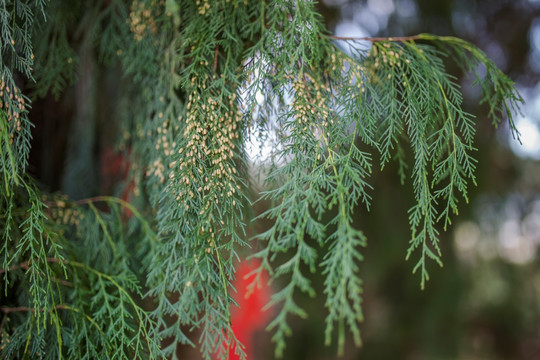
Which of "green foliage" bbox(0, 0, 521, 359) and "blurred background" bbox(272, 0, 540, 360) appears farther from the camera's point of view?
"blurred background" bbox(272, 0, 540, 360)

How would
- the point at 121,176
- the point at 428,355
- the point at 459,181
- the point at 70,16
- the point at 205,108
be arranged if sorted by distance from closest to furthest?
the point at 459,181
the point at 205,108
the point at 70,16
the point at 121,176
the point at 428,355

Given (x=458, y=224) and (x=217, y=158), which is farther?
(x=458, y=224)

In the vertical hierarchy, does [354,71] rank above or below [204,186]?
above

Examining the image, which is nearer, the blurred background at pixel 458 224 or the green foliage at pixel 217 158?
the green foliage at pixel 217 158

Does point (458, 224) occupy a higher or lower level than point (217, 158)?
higher

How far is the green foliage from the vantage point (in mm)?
962

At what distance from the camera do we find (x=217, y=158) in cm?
104

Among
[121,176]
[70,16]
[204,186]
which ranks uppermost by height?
[70,16]

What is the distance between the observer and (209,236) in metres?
1.05

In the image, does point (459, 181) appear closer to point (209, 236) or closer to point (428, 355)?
point (209, 236)

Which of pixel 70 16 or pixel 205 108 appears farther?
pixel 70 16

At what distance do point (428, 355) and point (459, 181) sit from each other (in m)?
2.39

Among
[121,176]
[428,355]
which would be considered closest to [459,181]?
[121,176]

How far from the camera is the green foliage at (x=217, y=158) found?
0.96 meters
